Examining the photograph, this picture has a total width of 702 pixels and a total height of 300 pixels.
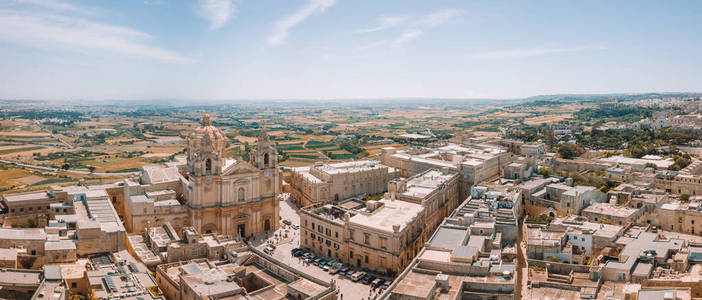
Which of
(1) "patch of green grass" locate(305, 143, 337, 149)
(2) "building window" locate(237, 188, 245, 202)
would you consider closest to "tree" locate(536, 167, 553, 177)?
(2) "building window" locate(237, 188, 245, 202)

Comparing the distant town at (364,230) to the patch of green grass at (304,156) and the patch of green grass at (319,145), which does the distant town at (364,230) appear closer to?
the patch of green grass at (304,156)

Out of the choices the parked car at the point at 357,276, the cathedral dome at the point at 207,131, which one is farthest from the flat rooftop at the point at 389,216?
the cathedral dome at the point at 207,131

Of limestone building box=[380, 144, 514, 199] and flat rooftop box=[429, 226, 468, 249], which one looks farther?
limestone building box=[380, 144, 514, 199]

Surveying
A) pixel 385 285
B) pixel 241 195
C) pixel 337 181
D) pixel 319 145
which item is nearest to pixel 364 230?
pixel 385 285

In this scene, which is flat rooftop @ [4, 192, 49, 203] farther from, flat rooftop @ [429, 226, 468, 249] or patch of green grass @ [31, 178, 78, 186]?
flat rooftop @ [429, 226, 468, 249]

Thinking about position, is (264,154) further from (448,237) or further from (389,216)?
(448,237)

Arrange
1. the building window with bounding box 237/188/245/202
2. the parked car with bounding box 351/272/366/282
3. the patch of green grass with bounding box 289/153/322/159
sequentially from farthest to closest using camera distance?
the patch of green grass with bounding box 289/153/322/159 → the building window with bounding box 237/188/245/202 → the parked car with bounding box 351/272/366/282

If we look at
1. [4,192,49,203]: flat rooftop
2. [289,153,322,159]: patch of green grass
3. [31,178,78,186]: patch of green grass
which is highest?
[4,192,49,203]: flat rooftop

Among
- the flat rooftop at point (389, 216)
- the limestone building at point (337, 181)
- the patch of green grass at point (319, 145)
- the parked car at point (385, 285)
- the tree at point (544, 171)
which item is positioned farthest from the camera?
the patch of green grass at point (319, 145)

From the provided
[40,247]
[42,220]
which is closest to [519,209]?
[40,247]
